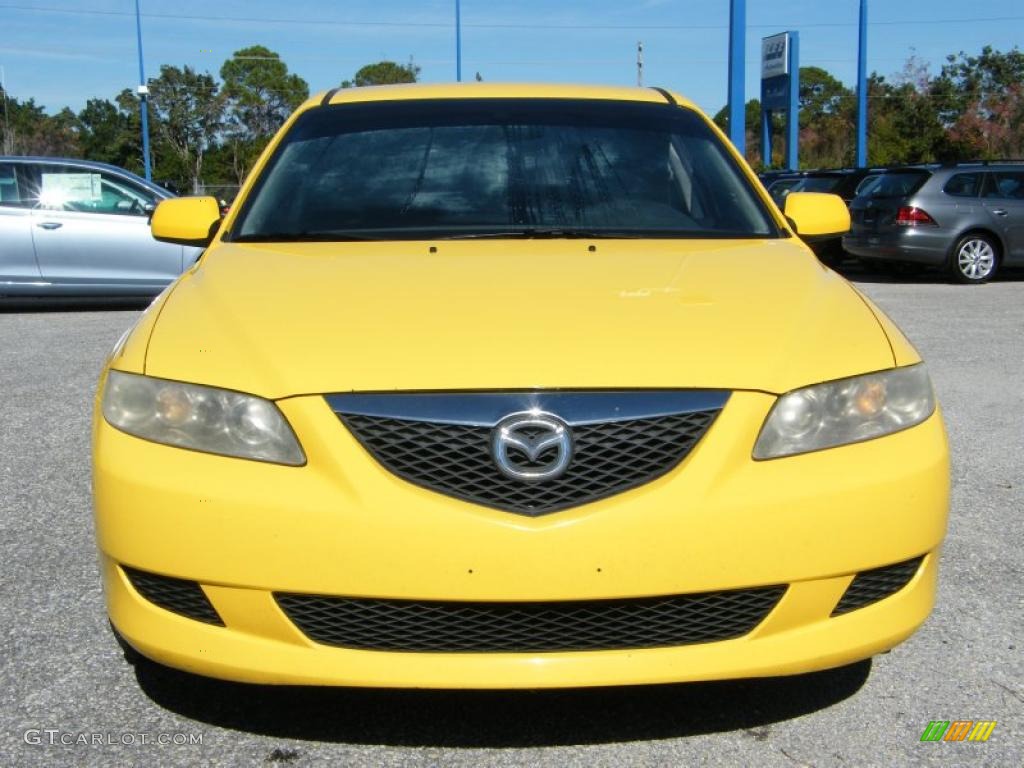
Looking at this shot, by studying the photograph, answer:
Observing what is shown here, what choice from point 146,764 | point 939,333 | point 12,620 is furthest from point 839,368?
point 939,333

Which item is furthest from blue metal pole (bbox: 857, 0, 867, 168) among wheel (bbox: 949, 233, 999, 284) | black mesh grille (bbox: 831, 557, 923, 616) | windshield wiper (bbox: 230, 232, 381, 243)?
black mesh grille (bbox: 831, 557, 923, 616)

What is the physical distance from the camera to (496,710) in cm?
294

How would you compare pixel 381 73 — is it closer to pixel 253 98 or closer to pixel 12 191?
pixel 253 98

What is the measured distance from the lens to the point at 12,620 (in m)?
3.55

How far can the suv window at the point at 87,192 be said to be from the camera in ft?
40.0

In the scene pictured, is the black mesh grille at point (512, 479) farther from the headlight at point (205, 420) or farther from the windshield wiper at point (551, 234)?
the windshield wiper at point (551, 234)

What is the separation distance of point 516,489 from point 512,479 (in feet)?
0.08

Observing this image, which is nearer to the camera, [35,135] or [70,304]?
[70,304]

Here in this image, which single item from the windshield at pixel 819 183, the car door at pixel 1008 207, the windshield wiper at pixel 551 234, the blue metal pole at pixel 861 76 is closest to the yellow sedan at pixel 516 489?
the windshield wiper at pixel 551 234

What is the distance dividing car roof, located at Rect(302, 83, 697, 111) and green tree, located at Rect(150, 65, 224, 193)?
207 ft

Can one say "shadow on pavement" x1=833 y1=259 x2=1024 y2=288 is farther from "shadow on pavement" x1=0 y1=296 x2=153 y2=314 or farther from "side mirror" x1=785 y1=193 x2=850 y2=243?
"side mirror" x1=785 y1=193 x2=850 y2=243

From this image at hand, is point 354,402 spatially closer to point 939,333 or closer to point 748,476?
point 748,476

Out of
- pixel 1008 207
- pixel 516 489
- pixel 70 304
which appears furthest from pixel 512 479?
pixel 1008 207

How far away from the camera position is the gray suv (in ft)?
47.7
